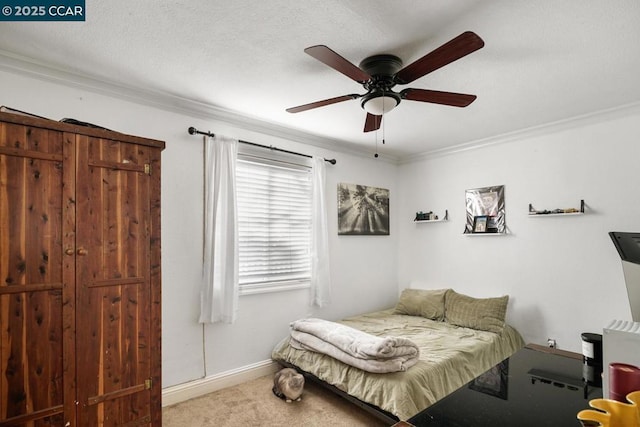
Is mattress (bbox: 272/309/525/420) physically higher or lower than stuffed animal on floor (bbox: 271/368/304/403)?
higher

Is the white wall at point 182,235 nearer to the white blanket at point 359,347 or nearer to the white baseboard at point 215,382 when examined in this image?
the white baseboard at point 215,382

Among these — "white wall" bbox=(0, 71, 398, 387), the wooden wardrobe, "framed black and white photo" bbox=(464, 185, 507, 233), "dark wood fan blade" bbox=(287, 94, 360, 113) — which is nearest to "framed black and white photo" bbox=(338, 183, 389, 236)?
"white wall" bbox=(0, 71, 398, 387)

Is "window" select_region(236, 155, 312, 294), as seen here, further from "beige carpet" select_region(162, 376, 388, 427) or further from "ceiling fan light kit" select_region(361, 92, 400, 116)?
"ceiling fan light kit" select_region(361, 92, 400, 116)

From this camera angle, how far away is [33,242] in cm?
163

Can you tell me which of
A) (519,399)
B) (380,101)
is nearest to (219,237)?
(380,101)

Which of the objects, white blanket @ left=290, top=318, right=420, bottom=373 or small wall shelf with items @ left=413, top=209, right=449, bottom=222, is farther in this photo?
small wall shelf with items @ left=413, top=209, right=449, bottom=222

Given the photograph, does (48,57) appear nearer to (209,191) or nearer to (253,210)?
(209,191)

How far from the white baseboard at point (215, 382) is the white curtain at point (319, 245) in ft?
2.62

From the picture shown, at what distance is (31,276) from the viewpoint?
1630 mm

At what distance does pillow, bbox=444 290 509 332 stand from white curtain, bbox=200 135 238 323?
2.29m

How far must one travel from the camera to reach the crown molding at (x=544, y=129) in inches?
115

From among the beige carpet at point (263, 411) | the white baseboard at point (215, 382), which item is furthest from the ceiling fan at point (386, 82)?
the white baseboard at point (215, 382)

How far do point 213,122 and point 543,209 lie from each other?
3320mm

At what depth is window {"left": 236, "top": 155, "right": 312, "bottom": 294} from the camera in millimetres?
3205
